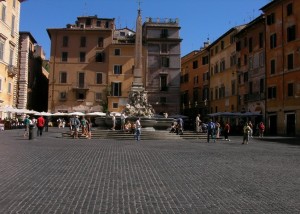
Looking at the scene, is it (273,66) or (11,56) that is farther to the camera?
(11,56)

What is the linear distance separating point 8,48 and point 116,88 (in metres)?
20.2

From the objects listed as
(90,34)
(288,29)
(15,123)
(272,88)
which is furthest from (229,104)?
(15,123)

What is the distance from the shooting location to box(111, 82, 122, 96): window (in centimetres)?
6069

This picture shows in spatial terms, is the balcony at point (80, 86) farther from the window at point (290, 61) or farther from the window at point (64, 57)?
the window at point (290, 61)

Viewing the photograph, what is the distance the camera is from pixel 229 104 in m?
55.2

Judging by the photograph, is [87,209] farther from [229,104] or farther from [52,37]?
[52,37]

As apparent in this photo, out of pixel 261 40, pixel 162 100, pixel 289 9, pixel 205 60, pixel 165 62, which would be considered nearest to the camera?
pixel 289 9

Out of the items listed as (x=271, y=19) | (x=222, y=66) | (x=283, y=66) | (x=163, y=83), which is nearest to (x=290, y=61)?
(x=283, y=66)

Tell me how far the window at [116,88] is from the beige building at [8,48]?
1680 centimetres

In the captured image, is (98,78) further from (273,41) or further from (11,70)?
(273,41)

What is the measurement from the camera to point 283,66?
4119 cm

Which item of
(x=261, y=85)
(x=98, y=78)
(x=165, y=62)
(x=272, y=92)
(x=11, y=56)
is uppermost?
(x=165, y=62)

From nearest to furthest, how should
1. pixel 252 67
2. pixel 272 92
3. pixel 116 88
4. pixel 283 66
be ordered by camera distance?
1. pixel 283 66
2. pixel 272 92
3. pixel 252 67
4. pixel 116 88

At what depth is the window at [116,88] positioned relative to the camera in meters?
60.7
